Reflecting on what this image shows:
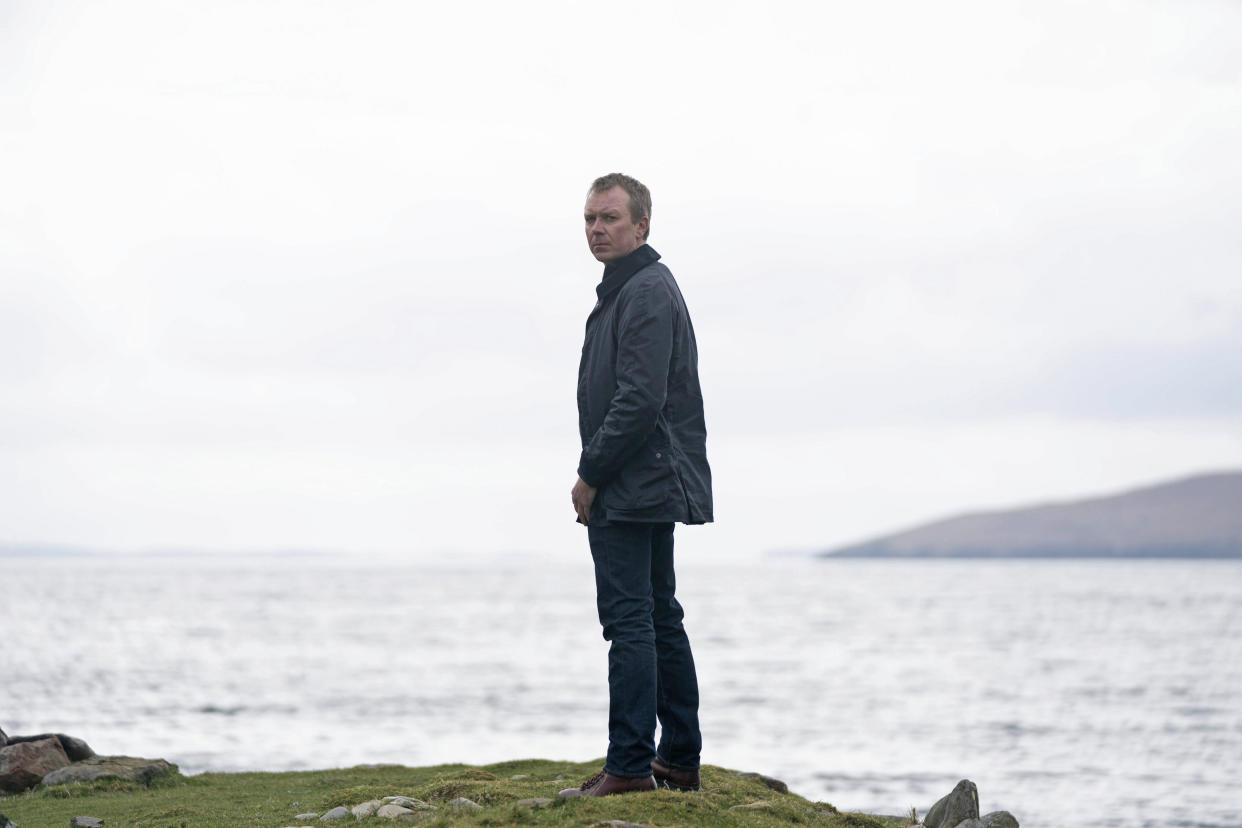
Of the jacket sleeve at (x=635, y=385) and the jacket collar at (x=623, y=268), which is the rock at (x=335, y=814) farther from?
the jacket collar at (x=623, y=268)

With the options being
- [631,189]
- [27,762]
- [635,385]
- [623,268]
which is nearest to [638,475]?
[635,385]

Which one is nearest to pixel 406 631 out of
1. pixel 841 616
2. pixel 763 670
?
pixel 763 670

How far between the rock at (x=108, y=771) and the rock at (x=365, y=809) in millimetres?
2934

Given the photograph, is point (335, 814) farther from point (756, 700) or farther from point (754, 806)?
point (756, 700)

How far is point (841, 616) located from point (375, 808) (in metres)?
65.0

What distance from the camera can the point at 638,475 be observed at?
5.66 meters

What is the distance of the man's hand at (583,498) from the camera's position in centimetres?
573

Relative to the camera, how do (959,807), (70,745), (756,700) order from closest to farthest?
(959,807)
(70,745)
(756,700)

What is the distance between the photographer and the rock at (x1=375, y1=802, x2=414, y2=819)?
617 cm

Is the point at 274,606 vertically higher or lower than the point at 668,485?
lower

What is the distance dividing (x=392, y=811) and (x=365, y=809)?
0.83ft

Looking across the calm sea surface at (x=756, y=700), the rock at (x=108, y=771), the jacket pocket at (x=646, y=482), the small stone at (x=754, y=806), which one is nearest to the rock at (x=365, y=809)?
the small stone at (x=754, y=806)

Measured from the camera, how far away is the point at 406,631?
52938 millimetres

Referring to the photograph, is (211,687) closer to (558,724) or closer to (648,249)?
(558,724)
